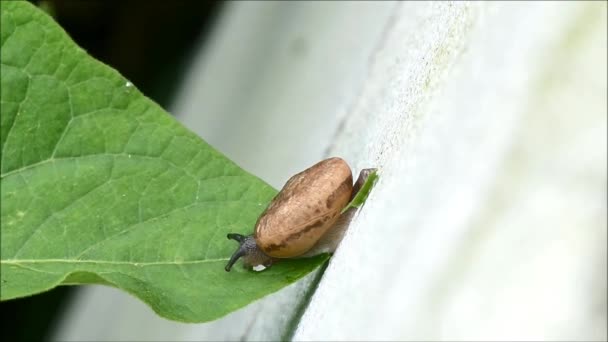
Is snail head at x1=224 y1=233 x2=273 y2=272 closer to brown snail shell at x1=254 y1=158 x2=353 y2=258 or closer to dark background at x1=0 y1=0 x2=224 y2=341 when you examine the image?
brown snail shell at x1=254 y1=158 x2=353 y2=258

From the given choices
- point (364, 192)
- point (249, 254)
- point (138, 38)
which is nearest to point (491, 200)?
point (364, 192)

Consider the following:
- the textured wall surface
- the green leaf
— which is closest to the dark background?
the green leaf

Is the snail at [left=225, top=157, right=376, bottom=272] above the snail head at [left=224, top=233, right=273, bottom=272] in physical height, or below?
above

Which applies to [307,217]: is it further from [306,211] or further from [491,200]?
[491,200]

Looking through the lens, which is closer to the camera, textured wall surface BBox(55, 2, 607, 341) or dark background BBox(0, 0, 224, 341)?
textured wall surface BBox(55, 2, 607, 341)

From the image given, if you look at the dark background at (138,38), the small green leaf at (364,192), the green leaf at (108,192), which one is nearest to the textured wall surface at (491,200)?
the small green leaf at (364,192)

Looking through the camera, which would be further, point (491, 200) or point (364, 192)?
point (364, 192)
